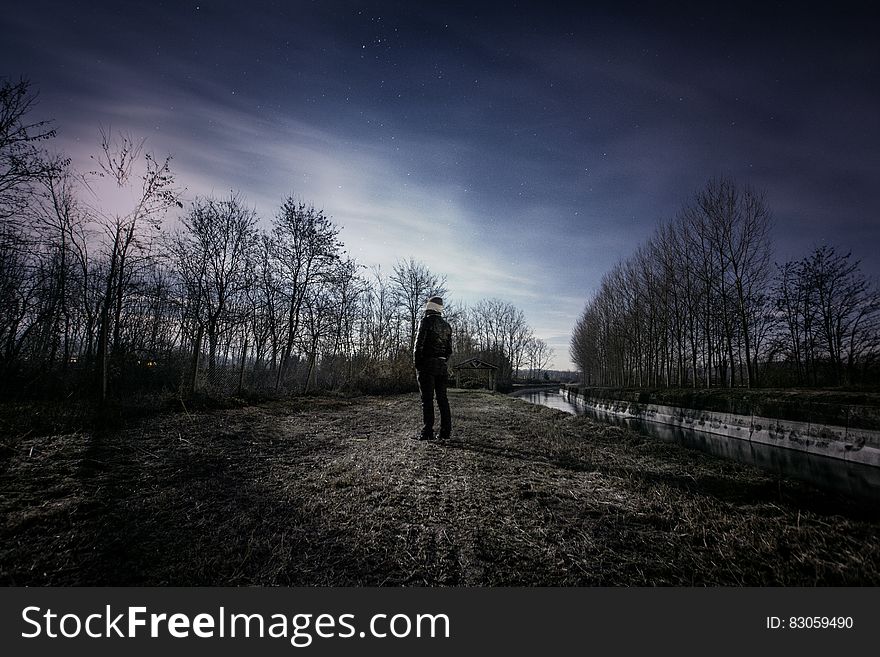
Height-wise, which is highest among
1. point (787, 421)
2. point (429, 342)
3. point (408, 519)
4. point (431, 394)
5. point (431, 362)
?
point (429, 342)

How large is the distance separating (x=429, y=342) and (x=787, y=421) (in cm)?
1156

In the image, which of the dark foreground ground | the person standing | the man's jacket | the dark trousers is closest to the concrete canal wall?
the dark foreground ground

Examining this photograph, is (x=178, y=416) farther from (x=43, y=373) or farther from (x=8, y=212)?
(x=8, y=212)

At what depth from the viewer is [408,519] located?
2.68 metres

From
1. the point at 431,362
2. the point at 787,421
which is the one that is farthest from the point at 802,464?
the point at 431,362

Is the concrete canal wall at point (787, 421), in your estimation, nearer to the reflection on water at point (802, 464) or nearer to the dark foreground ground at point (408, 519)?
the reflection on water at point (802, 464)

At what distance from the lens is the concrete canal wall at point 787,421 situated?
25.4 ft

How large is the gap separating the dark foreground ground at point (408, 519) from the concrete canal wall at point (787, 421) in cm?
656

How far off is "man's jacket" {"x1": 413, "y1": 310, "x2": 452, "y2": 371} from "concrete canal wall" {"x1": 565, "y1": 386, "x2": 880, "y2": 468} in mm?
10045

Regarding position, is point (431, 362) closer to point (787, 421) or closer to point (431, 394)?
point (431, 394)

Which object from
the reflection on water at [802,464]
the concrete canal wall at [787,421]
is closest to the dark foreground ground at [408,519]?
the reflection on water at [802,464]

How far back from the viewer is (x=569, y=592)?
1.75 meters

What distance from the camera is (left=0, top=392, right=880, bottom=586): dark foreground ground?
1.88 meters

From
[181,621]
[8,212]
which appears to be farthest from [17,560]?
[8,212]
